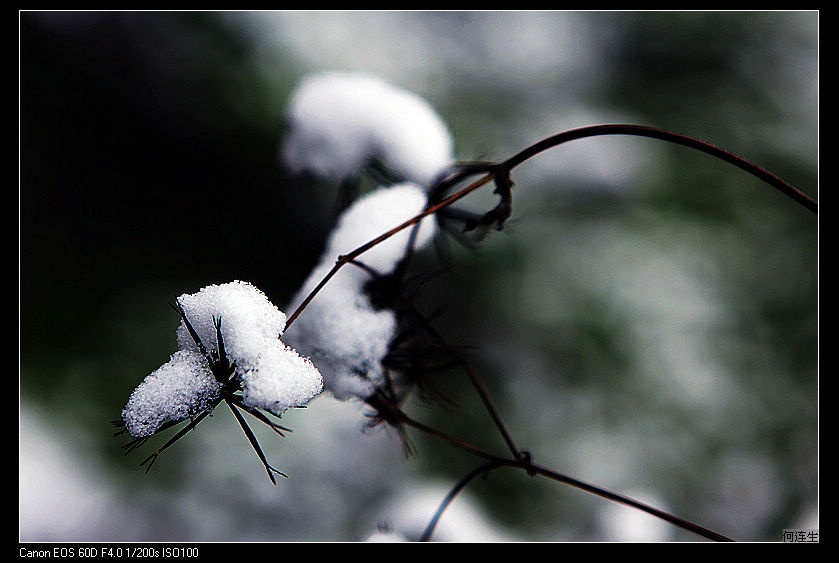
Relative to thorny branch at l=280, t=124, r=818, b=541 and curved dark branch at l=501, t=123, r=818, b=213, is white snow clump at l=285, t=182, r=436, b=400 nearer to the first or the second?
thorny branch at l=280, t=124, r=818, b=541

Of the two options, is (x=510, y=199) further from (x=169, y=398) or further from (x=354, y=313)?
(x=169, y=398)

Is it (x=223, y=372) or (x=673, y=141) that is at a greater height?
(x=673, y=141)

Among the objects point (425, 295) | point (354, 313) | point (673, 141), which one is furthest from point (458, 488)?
point (425, 295)

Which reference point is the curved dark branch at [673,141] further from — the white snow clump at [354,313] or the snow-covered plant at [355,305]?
the white snow clump at [354,313]

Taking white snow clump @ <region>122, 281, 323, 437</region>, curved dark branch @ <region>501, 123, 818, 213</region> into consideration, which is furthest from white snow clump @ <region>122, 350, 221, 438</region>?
curved dark branch @ <region>501, 123, 818, 213</region>

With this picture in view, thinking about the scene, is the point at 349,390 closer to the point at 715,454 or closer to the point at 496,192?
the point at 496,192
